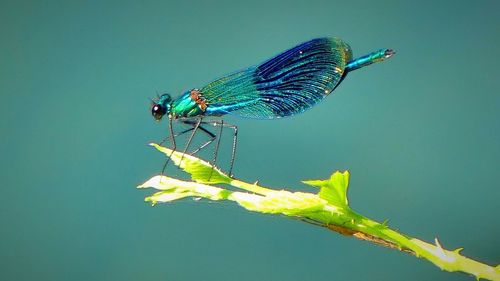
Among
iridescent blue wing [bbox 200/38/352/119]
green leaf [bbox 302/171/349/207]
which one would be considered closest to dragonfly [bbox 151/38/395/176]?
iridescent blue wing [bbox 200/38/352/119]

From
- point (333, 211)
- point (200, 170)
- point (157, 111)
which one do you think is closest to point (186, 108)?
point (157, 111)

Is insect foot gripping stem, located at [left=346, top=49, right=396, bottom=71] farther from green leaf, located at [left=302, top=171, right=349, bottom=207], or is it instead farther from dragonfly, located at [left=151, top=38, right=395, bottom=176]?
green leaf, located at [left=302, top=171, right=349, bottom=207]

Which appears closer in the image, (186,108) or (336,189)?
(336,189)

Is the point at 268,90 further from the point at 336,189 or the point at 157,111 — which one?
the point at 336,189

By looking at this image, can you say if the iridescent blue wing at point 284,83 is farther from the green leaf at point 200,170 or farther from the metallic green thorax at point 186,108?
the green leaf at point 200,170

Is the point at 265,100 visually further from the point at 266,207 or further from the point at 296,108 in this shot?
the point at 266,207

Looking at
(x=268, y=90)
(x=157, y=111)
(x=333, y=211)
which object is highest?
(x=268, y=90)

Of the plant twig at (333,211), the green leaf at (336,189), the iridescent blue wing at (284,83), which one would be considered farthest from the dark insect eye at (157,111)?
the green leaf at (336,189)

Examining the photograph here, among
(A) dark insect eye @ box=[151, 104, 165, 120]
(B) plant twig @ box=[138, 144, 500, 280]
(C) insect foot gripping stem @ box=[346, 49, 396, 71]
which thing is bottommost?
(B) plant twig @ box=[138, 144, 500, 280]
